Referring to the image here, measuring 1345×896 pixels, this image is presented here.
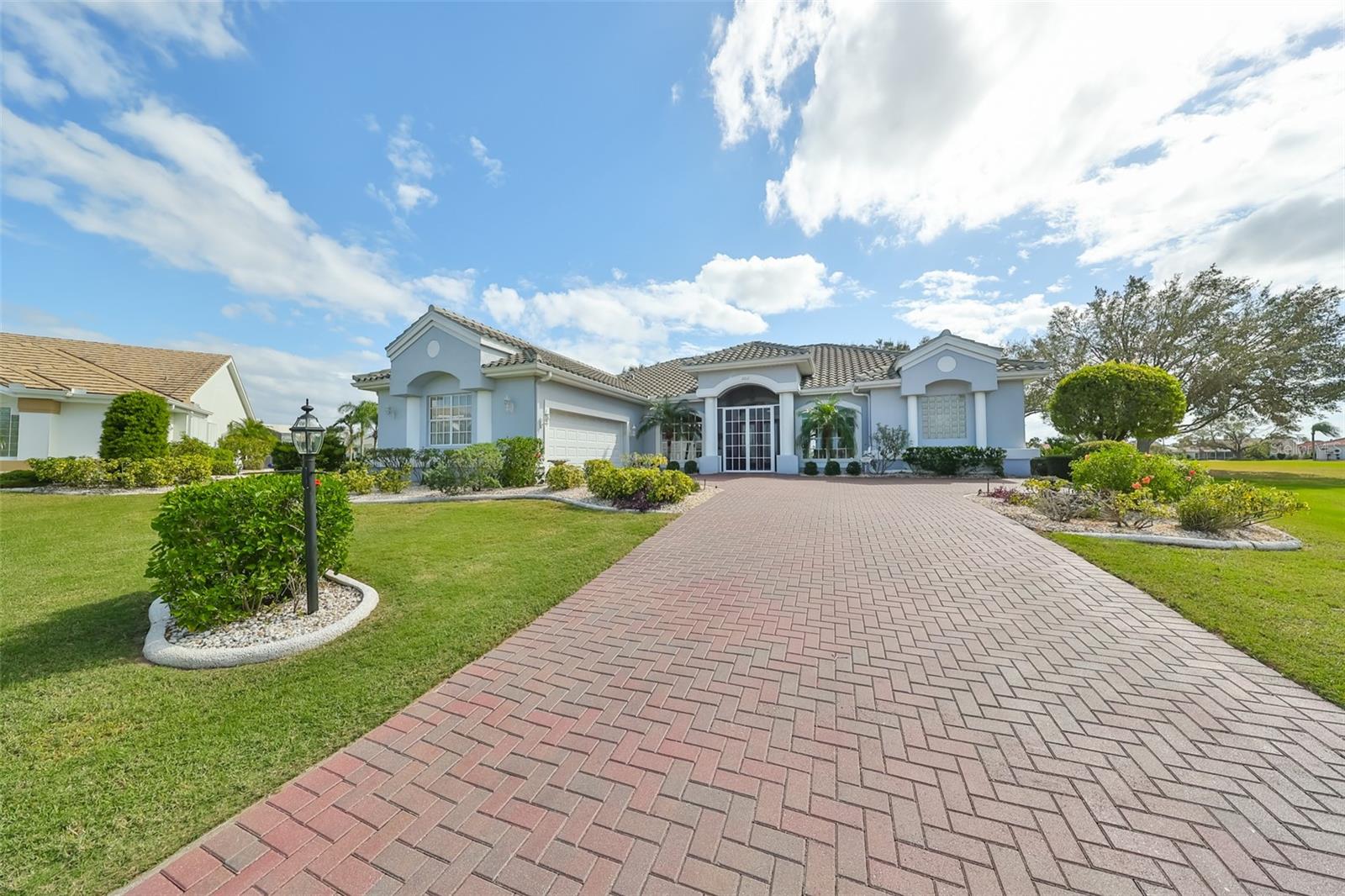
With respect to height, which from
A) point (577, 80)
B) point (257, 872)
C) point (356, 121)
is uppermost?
Answer: point (577, 80)

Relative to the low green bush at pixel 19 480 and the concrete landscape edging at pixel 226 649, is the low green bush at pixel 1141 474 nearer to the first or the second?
the concrete landscape edging at pixel 226 649

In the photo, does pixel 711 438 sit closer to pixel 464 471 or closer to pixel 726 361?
pixel 726 361

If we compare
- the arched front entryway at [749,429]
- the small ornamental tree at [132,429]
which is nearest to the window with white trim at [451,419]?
the small ornamental tree at [132,429]

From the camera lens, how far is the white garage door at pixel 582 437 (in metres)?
15.8

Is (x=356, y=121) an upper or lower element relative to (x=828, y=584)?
upper

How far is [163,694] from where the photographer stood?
11.6ft

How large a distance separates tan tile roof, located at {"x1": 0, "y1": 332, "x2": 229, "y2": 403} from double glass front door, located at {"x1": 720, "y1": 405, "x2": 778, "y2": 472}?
23.6m

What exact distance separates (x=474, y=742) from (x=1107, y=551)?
807 cm

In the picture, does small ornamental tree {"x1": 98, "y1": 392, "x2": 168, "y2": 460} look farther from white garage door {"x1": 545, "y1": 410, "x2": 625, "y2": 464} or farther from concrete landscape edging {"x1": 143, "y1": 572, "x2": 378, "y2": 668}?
concrete landscape edging {"x1": 143, "y1": 572, "x2": 378, "y2": 668}

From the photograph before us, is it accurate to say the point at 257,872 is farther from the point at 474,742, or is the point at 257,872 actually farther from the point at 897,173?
the point at 897,173

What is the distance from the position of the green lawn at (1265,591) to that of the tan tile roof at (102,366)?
2966 cm

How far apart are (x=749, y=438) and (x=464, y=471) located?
11.2 m

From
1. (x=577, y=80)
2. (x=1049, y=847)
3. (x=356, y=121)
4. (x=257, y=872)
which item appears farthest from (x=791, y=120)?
(x=257, y=872)

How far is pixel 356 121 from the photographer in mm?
10000
